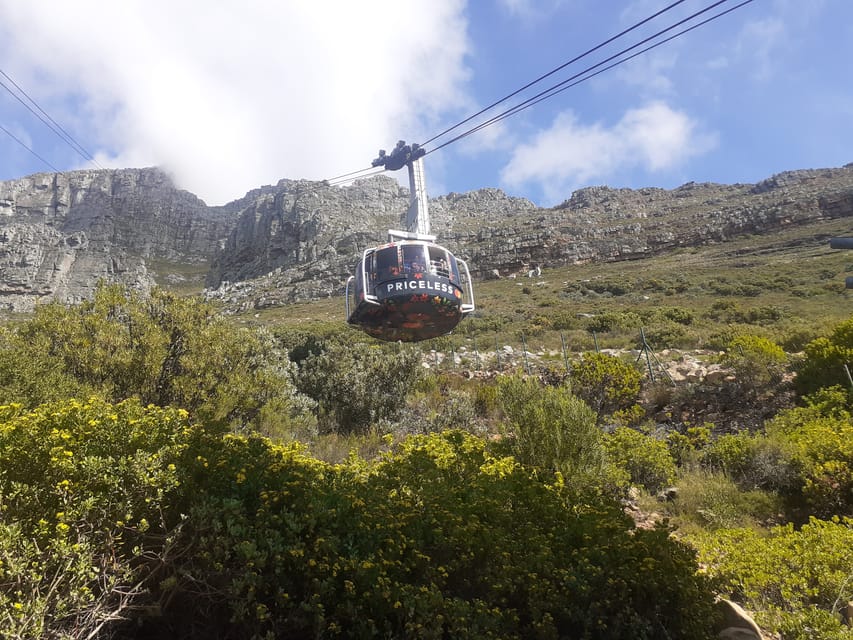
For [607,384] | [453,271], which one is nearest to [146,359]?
[453,271]

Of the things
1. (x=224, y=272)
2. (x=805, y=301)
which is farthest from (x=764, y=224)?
(x=224, y=272)

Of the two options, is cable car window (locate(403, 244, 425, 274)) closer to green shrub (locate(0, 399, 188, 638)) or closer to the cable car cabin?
the cable car cabin

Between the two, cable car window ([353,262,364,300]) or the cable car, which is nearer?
the cable car

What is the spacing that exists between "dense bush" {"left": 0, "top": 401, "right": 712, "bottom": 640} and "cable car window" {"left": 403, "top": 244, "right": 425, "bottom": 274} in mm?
3925

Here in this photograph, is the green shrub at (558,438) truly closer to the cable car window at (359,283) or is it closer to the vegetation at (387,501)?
the vegetation at (387,501)

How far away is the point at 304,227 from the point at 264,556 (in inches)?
3832

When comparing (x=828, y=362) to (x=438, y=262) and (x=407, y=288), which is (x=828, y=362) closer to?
(x=438, y=262)

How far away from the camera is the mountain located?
58125mm

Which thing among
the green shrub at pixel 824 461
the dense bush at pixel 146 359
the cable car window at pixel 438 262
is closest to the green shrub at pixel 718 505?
the green shrub at pixel 824 461

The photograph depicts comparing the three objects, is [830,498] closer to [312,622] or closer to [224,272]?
[312,622]

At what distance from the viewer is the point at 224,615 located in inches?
138

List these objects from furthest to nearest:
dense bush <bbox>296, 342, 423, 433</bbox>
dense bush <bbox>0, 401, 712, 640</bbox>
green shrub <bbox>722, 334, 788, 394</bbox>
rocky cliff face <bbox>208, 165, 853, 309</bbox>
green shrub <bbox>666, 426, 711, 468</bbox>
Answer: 1. rocky cliff face <bbox>208, 165, 853, 309</bbox>
2. dense bush <bbox>296, 342, 423, 433</bbox>
3. green shrub <bbox>722, 334, 788, 394</bbox>
4. green shrub <bbox>666, 426, 711, 468</bbox>
5. dense bush <bbox>0, 401, 712, 640</bbox>

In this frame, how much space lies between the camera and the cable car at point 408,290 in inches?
293

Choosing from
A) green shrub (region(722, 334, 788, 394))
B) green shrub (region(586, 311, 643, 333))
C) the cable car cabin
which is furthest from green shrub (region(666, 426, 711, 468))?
green shrub (region(586, 311, 643, 333))
